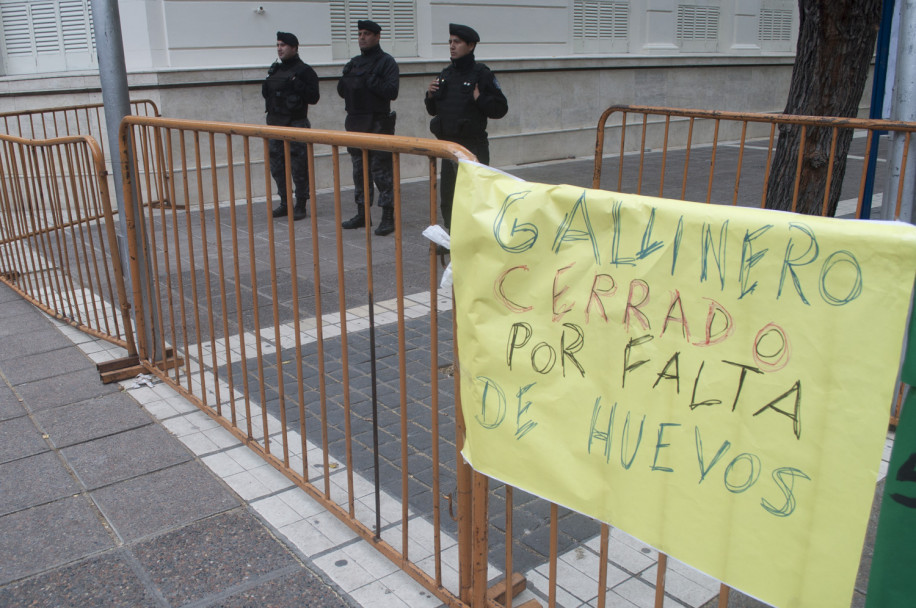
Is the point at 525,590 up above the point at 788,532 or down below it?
below

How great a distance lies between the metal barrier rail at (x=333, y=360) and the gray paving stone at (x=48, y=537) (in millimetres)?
785

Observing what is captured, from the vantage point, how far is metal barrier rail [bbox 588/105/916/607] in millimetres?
3760

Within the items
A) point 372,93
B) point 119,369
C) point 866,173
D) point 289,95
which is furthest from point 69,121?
point 866,173

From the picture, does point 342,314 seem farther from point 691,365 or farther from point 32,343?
point 32,343

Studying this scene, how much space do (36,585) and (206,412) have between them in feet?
4.57

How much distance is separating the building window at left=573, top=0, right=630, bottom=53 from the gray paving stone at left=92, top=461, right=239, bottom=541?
11985mm

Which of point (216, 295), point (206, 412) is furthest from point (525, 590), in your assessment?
point (216, 295)

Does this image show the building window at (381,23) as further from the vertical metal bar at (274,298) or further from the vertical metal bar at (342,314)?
the vertical metal bar at (342,314)

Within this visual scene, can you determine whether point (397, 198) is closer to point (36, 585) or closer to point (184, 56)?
point (36, 585)

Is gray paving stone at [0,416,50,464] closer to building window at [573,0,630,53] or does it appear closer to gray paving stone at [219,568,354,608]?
gray paving stone at [219,568,354,608]

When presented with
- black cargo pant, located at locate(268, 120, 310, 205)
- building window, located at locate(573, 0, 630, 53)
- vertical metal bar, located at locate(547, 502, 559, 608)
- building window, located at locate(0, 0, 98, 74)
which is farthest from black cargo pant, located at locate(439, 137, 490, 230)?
building window, located at locate(573, 0, 630, 53)

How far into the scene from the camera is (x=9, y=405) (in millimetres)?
4465

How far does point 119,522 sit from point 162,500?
20 cm

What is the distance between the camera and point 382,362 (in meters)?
4.96
